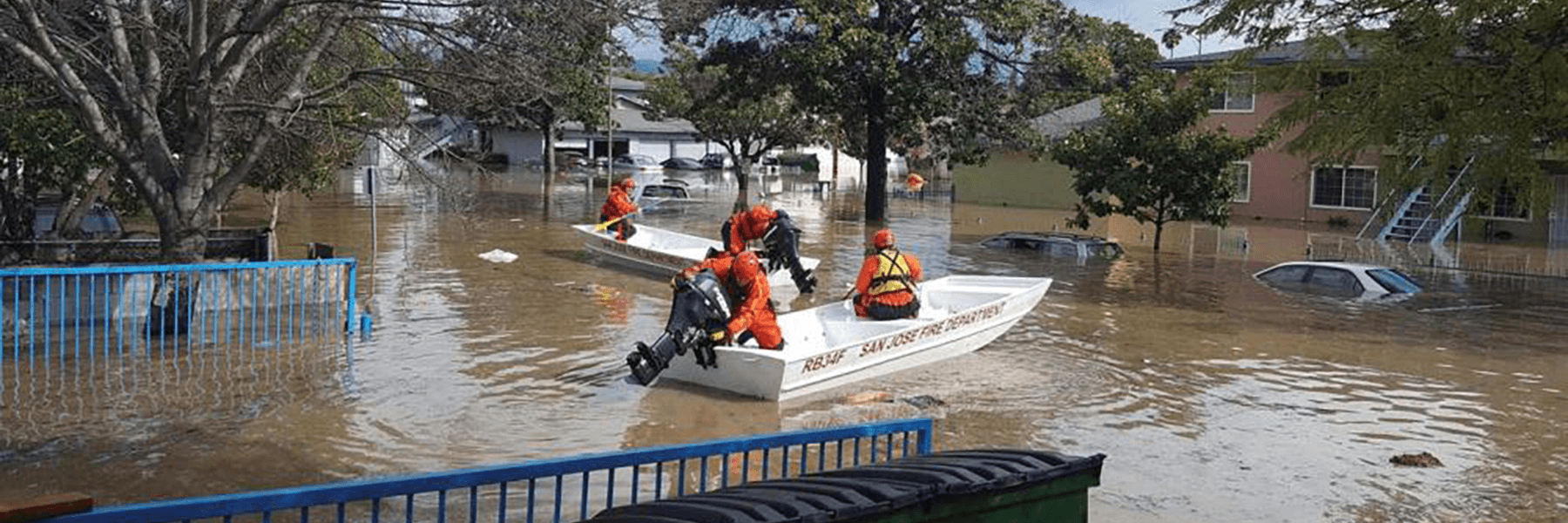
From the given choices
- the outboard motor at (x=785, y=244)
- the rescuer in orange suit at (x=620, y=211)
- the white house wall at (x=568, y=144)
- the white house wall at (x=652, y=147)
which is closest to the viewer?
the outboard motor at (x=785, y=244)

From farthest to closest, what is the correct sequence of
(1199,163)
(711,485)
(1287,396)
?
(1199,163) → (1287,396) → (711,485)

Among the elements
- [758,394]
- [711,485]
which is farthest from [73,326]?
[711,485]

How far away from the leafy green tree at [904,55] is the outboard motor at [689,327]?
2196 cm

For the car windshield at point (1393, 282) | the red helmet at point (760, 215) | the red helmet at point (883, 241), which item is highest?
the red helmet at point (760, 215)

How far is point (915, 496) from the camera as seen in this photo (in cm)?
497

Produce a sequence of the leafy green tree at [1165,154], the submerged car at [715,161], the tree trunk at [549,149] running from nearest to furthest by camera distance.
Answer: the leafy green tree at [1165,154] → the tree trunk at [549,149] → the submerged car at [715,161]

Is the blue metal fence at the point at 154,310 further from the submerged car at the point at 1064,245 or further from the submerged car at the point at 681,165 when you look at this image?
the submerged car at the point at 681,165

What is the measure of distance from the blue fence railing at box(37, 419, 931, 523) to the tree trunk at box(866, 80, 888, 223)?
2626cm

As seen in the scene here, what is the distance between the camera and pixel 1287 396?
45.2 feet

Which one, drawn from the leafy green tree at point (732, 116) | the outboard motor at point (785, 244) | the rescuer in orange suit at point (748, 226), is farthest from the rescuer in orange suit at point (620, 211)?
the leafy green tree at point (732, 116)

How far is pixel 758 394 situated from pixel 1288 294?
13.3m

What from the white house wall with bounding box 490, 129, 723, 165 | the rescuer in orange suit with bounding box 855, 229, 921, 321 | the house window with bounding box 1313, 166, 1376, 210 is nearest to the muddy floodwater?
the rescuer in orange suit with bounding box 855, 229, 921, 321

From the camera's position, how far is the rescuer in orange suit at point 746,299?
12.5 meters

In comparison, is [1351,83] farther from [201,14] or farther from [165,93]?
[165,93]
